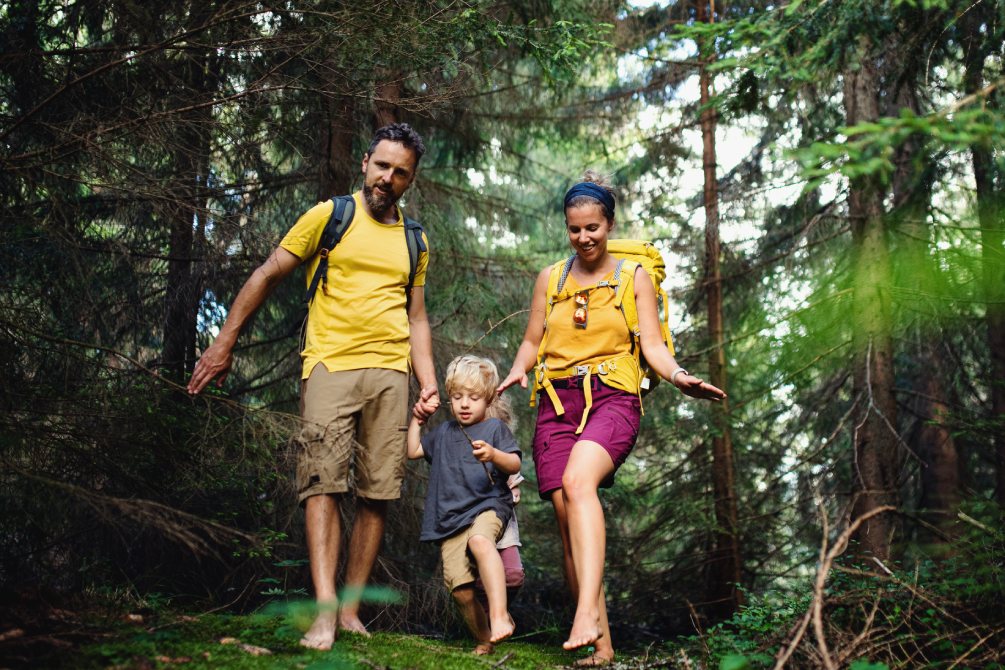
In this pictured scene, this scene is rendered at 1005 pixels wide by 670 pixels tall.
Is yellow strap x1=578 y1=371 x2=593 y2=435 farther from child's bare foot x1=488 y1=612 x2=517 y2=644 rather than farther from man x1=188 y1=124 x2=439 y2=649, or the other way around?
child's bare foot x1=488 y1=612 x2=517 y2=644

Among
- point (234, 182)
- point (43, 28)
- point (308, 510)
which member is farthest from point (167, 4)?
point (308, 510)

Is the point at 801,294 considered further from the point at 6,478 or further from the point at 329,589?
the point at 6,478

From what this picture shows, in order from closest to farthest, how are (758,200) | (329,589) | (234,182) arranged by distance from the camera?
(329,589), (234,182), (758,200)

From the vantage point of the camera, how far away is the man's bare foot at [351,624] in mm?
4664

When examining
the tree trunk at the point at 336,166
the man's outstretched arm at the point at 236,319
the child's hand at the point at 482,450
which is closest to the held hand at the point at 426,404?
the child's hand at the point at 482,450

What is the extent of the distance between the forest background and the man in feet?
0.86

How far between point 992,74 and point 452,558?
5.70 metres

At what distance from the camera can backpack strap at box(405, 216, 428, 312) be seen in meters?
4.89

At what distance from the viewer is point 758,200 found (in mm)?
9539

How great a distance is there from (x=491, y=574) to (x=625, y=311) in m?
1.60

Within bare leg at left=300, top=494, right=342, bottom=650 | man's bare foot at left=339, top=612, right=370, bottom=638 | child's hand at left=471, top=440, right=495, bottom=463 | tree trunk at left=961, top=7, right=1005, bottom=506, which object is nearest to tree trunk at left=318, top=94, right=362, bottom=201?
child's hand at left=471, top=440, right=495, bottom=463

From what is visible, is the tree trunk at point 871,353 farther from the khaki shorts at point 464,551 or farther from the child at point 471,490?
the khaki shorts at point 464,551

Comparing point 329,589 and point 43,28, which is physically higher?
point 43,28

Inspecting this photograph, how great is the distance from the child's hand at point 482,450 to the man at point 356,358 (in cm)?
30
